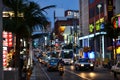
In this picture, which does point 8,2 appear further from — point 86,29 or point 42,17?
point 86,29

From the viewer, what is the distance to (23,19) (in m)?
19.7

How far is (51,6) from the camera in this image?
65.9 ft

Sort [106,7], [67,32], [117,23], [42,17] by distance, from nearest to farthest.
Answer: [42,17] < [117,23] < [106,7] < [67,32]

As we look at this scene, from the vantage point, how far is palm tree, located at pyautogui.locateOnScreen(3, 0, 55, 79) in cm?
1900

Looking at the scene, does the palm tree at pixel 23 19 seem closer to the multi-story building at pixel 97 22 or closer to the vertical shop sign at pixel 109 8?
the multi-story building at pixel 97 22

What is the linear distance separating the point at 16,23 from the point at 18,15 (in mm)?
524

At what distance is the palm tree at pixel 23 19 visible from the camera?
62.3ft

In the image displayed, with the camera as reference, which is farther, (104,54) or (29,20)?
(104,54)

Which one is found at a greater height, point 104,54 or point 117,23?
point 117,23

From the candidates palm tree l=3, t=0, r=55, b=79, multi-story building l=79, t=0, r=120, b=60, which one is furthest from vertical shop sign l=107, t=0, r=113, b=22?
palm tree l=3, t=0, r=55, b=79

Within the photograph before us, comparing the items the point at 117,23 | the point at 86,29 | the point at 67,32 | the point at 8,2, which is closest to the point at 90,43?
the point at 86,29

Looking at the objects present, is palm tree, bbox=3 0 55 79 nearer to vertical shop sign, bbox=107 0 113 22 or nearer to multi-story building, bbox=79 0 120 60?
multi-story building, bbox=79 0 120 60

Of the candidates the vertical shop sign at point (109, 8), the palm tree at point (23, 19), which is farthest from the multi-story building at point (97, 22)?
the palm tree at point (23, 19)

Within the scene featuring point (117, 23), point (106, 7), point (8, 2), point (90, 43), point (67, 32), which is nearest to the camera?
point (8, 2)
